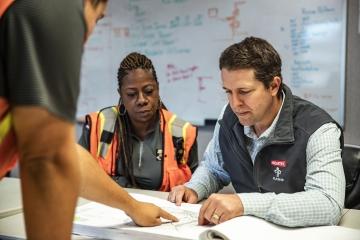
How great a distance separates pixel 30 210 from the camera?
48 centimetres

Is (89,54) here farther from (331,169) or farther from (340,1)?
(331,169)

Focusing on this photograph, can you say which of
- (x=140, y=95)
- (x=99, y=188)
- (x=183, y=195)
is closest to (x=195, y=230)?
(x=99, y=188)

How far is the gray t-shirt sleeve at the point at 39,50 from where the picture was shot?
0.44m

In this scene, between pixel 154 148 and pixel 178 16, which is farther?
pixel 178 16

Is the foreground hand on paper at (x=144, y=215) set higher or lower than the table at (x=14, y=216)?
higher

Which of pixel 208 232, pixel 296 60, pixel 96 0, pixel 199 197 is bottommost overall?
pixel 199 197

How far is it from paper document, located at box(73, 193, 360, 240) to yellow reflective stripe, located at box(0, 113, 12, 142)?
497 millimetres

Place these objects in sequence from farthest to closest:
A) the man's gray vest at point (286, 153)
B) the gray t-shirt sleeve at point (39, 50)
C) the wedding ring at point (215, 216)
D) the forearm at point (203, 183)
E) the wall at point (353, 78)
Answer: the wall at point (353, 78) < the forearm at point (203, 183) < the man's gray vest at point (286, 153) < the wedding ring at point (215, 216) < the gray t-shirt sleeve at point (39, 50)

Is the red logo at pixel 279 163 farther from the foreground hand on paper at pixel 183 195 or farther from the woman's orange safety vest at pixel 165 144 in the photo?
the woman's orange safety vest at pixel 165 144

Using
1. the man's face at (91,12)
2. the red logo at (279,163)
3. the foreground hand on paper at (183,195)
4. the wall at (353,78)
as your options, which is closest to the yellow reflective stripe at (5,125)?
the man's face at (91,12)

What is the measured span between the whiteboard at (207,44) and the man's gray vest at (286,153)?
1.17 m

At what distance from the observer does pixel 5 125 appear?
0.48 metres

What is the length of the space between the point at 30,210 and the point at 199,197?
0.92 metres

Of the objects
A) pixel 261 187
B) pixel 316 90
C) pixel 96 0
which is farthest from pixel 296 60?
pixel 96 0
